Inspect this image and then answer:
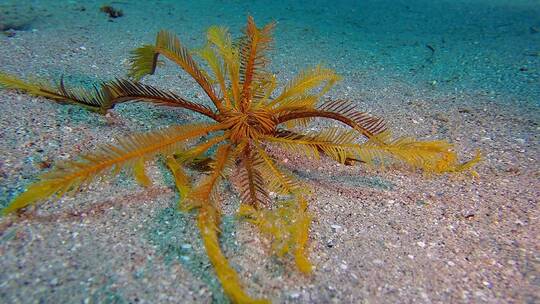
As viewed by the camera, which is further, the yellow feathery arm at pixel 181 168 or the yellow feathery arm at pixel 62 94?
the yellow feathery arm at pixel 62 94

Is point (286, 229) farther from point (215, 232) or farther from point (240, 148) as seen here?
point (240, 148)

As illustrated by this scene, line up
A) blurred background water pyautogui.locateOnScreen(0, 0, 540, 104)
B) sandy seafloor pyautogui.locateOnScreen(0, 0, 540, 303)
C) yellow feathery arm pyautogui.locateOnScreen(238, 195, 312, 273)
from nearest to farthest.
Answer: sandy seafloor pyautogui.locateOnScreen(0, 0, 540, 303), yellow feathery arm pyautogui.locateOnScreen(238, 195, 312, 273), blurred background water pyautogui.locateOnScreen(0, 0, 540, 104)

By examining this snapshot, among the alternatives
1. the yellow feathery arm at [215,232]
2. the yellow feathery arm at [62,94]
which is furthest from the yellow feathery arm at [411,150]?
the yellow feathery arm at [62,94]

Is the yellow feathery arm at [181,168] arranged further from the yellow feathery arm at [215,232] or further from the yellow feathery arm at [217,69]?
the yellow feathery arm at [217,69]

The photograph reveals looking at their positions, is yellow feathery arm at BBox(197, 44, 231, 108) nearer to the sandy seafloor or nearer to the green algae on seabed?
the sandy seafloor

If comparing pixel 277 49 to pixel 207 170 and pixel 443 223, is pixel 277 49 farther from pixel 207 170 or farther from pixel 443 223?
pixel 443 223

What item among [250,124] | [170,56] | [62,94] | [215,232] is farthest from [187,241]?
[62,94]

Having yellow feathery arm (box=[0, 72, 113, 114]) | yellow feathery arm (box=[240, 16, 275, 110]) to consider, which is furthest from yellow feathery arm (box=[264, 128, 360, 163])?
yellow feathery arm (box=[0, 72, 113, 114])
